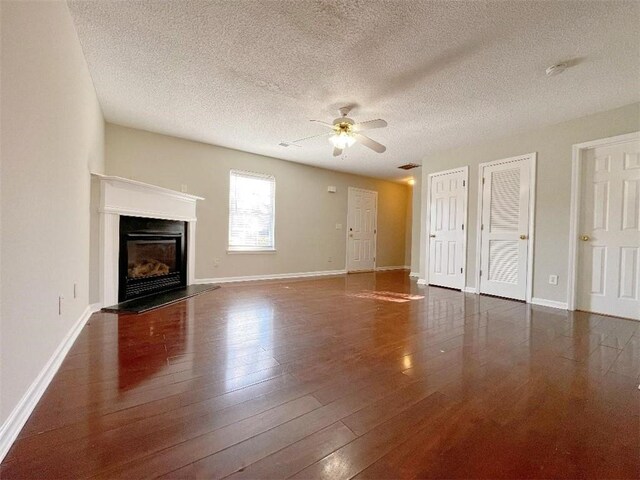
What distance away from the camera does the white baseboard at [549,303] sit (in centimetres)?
361

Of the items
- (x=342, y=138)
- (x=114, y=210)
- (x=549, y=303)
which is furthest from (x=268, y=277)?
(x=549, y=303)

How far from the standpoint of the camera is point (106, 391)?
1.53m

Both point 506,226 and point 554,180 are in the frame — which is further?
point 506,226

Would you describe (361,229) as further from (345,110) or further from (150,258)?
(150,258)

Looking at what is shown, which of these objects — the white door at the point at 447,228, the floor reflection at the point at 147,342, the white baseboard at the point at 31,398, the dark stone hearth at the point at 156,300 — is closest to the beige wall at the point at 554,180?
the white door at the point at 447,228

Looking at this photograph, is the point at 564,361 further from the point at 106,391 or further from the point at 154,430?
the point at 106,391

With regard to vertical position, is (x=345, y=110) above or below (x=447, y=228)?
above

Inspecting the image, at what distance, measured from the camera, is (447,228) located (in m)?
4.98

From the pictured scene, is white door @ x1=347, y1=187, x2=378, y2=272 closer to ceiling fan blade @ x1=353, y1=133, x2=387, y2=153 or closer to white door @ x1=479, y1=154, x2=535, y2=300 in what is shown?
white door @ x1=479, y1=154, x2=535, y2=300

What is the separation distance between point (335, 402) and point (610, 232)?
3939 millimetres

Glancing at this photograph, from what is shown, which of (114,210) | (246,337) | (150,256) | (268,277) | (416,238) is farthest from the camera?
(416,238)

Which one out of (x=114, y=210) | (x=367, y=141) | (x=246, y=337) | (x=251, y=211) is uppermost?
(x=367, y=141)

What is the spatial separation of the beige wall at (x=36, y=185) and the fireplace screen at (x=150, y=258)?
1.28 meters

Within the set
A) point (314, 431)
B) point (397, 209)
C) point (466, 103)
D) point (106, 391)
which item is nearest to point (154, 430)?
point (106, 391)
